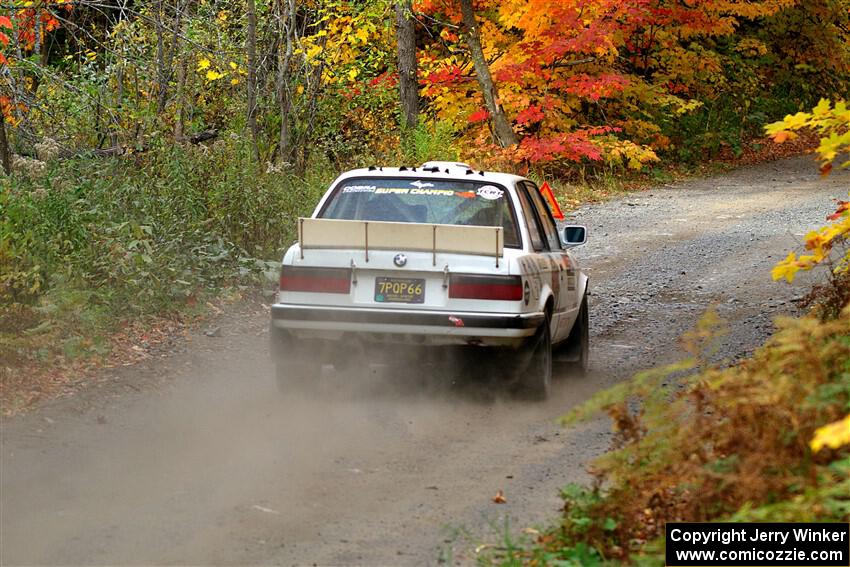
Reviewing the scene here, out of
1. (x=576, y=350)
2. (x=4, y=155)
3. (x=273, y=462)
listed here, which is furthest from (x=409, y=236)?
(x=4, y=155)

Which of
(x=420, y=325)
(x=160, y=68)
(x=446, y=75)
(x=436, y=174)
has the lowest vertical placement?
(x=420, y=325)

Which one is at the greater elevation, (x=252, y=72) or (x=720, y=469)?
(x=252, y=72)

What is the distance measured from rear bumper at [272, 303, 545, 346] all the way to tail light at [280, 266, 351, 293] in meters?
0.14

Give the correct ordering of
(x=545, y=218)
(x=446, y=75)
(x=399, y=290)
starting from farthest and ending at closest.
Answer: (x=446, y=75) < (x=545, y=218) < (x=399, y=290)

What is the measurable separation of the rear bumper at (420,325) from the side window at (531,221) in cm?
115

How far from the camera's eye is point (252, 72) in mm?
16078

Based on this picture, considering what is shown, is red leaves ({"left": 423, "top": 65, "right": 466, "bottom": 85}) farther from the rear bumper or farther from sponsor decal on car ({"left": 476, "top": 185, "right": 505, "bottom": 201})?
the rear bumper

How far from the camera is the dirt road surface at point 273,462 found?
5480 millimetres

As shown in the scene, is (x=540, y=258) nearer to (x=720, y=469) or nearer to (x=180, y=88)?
(x=720, y=469)

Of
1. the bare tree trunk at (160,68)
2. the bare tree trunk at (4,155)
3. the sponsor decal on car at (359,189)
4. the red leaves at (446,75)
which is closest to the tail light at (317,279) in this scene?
the sponsor decal on car at (359,189)

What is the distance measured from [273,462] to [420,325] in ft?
5.40

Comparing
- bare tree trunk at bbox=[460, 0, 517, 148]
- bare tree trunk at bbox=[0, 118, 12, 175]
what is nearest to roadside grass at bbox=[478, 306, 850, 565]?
bare tree trunk at bbox=[0, 118, 12, 175]

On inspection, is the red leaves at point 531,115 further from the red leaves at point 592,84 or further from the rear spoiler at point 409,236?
the rear spoiler at point 409,236

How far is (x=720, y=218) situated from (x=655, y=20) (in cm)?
741
